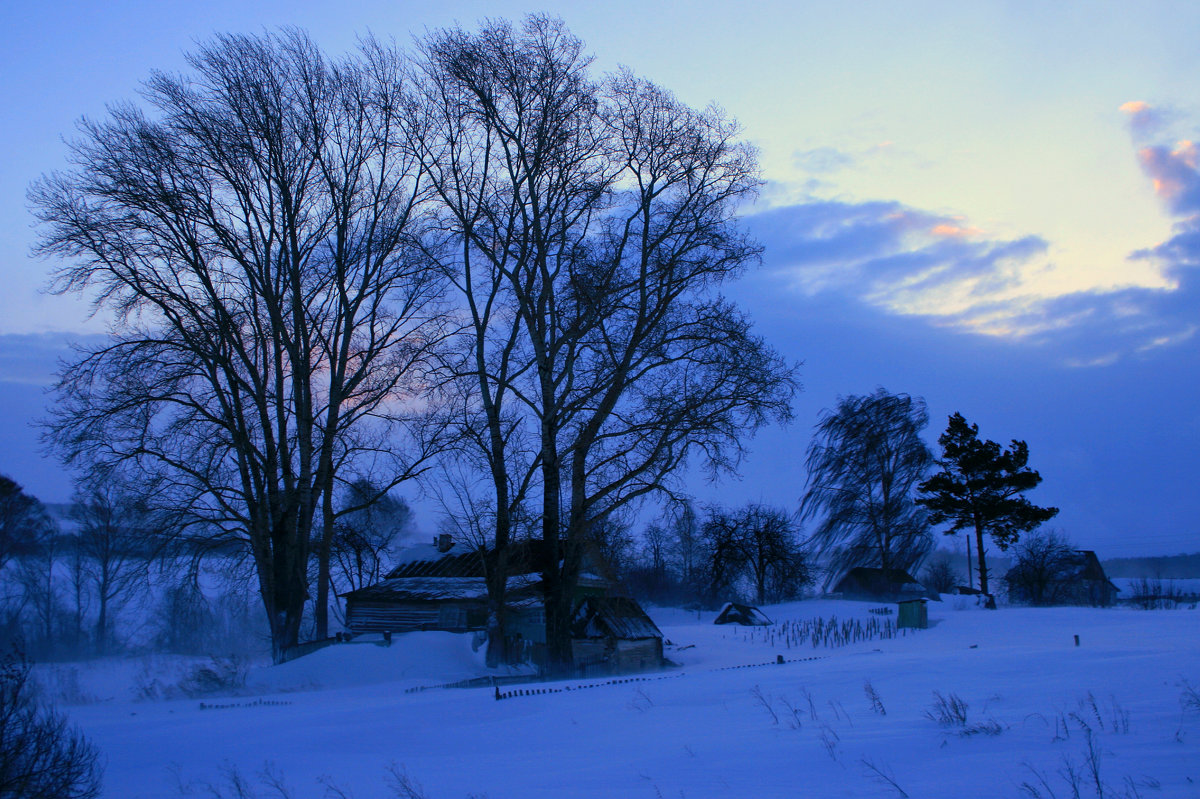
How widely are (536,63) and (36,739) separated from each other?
17.5m

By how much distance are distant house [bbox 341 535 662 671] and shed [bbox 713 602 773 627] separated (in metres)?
11.9

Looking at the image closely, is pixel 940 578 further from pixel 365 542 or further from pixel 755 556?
pixel 365 542

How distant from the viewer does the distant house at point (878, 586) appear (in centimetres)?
→ 4484

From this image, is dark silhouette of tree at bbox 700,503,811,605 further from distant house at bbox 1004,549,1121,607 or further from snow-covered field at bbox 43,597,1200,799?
snow-covered field at bbox 43,597,1200,799

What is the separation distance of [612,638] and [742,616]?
58.0 feet

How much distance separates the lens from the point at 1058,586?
156 ft

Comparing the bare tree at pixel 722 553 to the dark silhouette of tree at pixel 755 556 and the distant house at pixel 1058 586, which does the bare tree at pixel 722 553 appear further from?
the distant house at pixel 1058 586

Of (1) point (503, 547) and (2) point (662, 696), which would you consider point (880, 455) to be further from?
(2) point (662, 696)

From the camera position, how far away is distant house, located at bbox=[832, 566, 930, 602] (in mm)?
44844

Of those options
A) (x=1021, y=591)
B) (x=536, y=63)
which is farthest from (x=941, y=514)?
A: (x=536, y=63)

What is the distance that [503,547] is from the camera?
20.5m

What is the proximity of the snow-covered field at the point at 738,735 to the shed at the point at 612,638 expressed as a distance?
20.6 feet

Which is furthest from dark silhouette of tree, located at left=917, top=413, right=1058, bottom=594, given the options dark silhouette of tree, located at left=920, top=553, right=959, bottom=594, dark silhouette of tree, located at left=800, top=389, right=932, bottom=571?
dark silhouette of tree, located at left=920, top=553, right=959, bottom=594

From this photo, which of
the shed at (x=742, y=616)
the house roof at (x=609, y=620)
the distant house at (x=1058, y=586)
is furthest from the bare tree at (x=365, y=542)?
the distant house at (x=1058, y=586)
